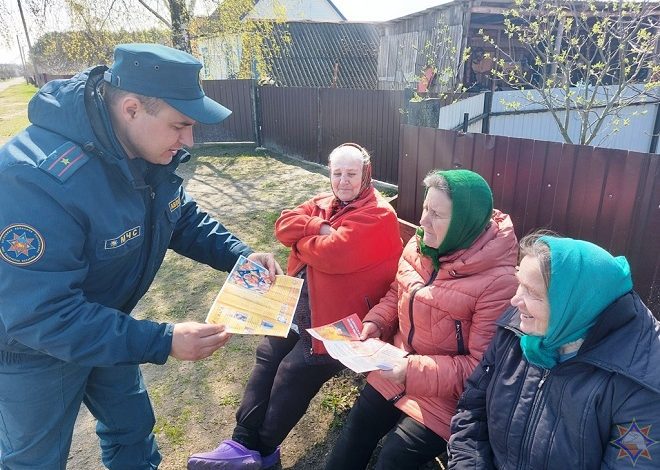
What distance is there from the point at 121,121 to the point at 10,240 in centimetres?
54

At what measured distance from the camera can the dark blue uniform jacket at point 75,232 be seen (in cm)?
137

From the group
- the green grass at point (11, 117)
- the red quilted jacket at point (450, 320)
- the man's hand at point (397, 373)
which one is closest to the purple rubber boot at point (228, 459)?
the red quilted jacket at point (450, 320)

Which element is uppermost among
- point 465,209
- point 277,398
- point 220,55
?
point 220,55

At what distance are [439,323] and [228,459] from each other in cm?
127

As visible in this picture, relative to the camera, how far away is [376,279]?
2.53 metres

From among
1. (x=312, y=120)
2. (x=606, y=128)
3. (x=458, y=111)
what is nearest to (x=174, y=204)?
(x=458, y=111)

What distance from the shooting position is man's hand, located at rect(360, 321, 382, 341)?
2275mm

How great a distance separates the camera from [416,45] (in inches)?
523

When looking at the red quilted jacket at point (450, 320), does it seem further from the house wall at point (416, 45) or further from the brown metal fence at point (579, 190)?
the house wall at point (416, 45)

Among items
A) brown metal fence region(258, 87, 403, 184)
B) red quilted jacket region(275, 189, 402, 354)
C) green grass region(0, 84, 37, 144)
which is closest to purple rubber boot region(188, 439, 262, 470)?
red quilted jacket region(275, 189, 402, 354)

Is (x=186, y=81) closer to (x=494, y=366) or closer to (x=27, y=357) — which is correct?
(x=27, y=357)

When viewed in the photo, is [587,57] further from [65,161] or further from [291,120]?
[65,161]

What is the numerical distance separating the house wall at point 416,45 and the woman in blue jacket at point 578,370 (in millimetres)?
10700

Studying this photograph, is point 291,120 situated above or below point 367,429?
above
